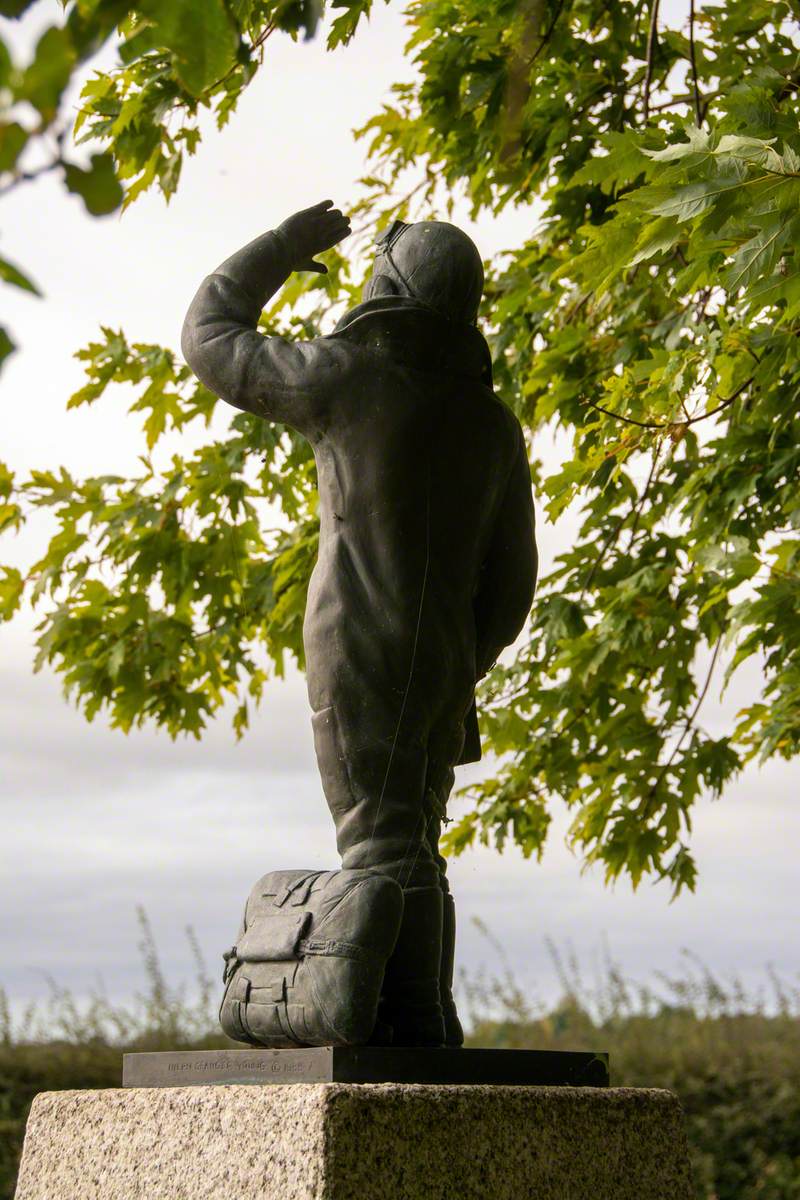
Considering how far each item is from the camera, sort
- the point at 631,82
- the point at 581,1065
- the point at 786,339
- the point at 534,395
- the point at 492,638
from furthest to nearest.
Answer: the point at 534,395
the point at 631,82
the point at 786,339
the point at 492,638
the point at 581,1065

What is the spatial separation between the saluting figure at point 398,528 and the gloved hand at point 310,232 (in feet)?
0.19

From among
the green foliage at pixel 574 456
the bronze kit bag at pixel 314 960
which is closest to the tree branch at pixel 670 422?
the green foliage at pixel 574 456

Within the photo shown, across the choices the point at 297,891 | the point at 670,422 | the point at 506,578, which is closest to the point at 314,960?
the point at 297,891

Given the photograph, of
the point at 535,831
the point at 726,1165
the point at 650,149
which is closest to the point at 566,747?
the point at 535,831

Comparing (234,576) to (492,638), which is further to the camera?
(234,576)

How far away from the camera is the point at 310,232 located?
11.8ft

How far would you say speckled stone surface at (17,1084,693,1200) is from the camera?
8.86ft

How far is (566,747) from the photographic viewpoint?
6.35 m

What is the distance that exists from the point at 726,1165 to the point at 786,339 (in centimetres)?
609

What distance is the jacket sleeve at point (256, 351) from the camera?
3.25 metres

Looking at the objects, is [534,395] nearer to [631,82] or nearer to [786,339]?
[631,82]

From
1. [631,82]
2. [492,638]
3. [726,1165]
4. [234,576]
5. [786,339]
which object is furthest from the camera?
[726,1165]

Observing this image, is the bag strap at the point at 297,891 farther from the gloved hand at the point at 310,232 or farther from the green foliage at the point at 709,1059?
the green foliage at the point at 709,1059

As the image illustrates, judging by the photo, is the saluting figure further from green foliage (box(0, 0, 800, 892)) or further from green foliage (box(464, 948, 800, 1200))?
green foliage (box(464, 948, 800, 1200))
